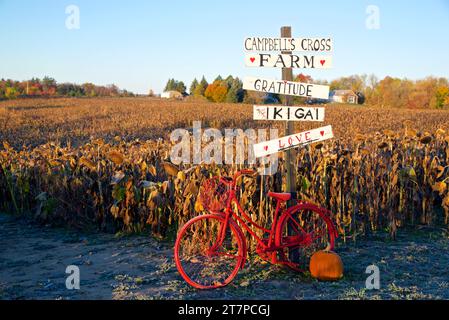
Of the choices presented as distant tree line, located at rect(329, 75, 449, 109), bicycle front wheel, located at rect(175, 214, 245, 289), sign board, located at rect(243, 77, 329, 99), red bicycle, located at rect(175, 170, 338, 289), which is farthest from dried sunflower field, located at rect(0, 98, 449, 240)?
distant tree line, located at rect(329, 75, 449, 109)

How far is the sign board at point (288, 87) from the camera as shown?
14.7 feet

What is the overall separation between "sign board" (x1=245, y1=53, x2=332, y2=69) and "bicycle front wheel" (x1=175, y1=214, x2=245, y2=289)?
156 centimetres

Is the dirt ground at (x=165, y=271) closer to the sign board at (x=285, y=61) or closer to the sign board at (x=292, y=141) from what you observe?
the sign board at (x=292, y=141)

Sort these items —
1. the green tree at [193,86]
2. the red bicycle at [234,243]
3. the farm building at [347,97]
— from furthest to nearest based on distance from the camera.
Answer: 1. the green tree at [193,86]
2. the farm building at [347,97]
3. the red bicycle at [234,243]

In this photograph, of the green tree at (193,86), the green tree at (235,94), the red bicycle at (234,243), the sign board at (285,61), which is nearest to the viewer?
the red bicycle at (234,243)

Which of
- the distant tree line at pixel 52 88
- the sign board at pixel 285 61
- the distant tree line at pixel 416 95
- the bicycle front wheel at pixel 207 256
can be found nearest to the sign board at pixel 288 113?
the sign board at pixel 285 61

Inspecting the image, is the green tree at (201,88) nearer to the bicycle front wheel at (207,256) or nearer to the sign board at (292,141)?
the bicycle front wheel at (207,256)

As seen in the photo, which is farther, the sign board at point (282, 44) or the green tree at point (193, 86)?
the green tree at point (193, 86)

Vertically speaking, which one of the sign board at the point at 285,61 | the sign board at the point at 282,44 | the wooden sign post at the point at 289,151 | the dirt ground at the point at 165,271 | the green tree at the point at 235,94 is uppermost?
the green tree at the point at 235,94

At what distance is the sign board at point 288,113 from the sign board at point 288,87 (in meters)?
0.15

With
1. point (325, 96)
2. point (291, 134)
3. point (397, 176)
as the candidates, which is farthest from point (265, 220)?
point (397, 176)

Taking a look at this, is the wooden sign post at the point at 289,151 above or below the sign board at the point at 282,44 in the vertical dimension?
below

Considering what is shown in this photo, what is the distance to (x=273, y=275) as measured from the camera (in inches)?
176

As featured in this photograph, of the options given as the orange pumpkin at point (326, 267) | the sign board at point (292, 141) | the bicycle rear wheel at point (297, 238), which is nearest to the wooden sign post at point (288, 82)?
the sign board at point (292, 141)
